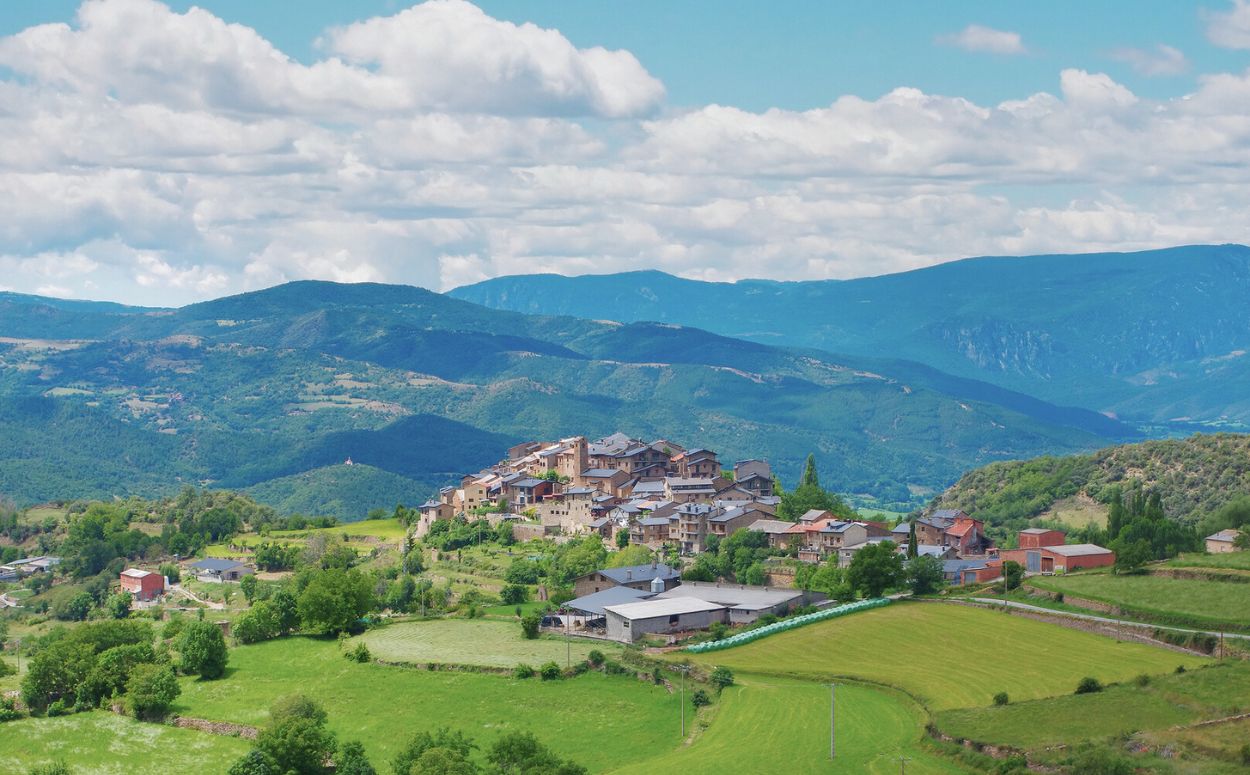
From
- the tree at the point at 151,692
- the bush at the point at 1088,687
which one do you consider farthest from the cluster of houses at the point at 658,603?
the bush at the point at 1088,687

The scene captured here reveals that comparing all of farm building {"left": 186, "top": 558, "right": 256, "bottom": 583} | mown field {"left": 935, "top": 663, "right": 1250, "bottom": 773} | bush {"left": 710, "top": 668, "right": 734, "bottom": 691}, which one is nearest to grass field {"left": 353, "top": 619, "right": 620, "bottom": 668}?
bush {"left": 710, "top": 668, "right": 734, "bottom": 691}

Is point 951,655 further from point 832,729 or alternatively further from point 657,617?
point 657,617

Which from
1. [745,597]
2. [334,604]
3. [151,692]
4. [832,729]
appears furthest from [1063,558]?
[151,692]

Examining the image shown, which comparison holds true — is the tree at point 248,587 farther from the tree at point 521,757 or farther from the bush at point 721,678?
the tree at point 521,757

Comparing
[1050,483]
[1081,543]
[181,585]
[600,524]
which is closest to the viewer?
[1081,543]

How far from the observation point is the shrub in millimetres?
96750

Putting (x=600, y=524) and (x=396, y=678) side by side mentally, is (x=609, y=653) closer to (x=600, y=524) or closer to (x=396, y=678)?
(x=396, y=678)

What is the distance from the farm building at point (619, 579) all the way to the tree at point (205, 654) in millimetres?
26405

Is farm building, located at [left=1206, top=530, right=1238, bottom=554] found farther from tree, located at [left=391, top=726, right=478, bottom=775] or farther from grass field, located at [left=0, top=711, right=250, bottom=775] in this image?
grass field, located at [left=0, top=711, right=250, bottom=775]

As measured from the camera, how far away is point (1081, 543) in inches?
4978

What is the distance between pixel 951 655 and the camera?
87.9 m

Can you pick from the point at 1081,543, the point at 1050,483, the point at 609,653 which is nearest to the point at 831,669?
the point at 609,653

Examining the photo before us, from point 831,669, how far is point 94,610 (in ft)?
273

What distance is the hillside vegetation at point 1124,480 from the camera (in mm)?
161875
